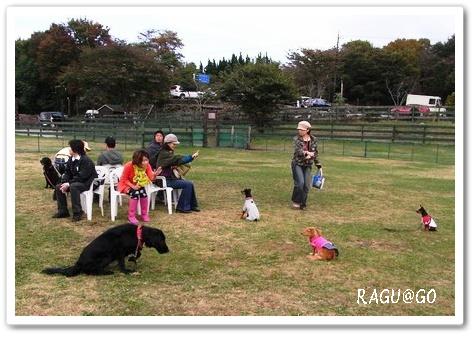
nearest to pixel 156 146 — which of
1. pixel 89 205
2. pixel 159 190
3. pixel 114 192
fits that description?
pixel 159 190

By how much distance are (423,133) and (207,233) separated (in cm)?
2229

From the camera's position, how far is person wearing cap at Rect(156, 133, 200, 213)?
7.97m

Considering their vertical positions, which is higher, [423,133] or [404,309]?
[423,133]

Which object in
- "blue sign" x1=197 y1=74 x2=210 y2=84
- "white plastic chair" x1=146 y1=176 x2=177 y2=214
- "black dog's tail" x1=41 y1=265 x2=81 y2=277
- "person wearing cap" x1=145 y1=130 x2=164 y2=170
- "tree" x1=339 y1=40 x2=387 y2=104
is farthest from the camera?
"tree" x1=339 y1=40 x2=387 y2=104

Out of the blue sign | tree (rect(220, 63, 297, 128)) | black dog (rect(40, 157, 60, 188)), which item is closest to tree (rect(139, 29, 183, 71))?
the blue sign

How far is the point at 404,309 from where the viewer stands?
4.38m

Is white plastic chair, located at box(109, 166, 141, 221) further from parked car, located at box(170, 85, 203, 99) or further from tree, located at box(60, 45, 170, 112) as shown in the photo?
parked car, located at box(170, 85, 203, 99)

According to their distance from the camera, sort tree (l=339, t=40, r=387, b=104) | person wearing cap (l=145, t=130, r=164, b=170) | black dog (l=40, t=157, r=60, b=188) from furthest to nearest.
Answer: tree (l=339, t=40, r=387, b=104) < black dog (l=40, t=157, r=60, b=188) < person wearing cap (l=145, t=130, r=164, b=170)

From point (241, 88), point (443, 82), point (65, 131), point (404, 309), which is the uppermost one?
point (443, 82)

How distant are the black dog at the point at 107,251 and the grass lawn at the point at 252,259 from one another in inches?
4.6

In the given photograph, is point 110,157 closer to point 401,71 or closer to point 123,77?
point 123,77

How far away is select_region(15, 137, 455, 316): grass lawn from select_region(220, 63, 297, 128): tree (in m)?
18.5
